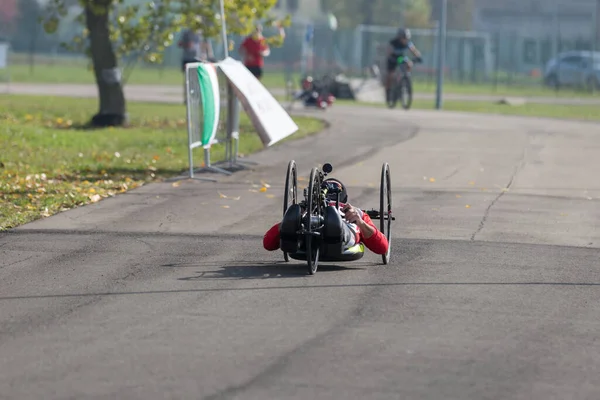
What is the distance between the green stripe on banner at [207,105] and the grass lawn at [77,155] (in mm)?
743

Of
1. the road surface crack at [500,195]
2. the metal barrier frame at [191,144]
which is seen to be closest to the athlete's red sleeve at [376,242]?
the road surface crack at [500,195]

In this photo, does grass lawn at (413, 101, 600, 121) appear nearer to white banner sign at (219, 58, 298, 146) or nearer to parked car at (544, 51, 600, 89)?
parked car at (544, 51, 600, 89)

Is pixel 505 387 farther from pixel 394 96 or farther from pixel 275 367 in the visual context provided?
pixel 394 96

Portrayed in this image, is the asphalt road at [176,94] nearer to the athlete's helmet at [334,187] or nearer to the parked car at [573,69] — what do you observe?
the parked car at [573,69]

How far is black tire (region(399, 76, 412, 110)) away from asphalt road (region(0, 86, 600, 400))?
14545 millimetres

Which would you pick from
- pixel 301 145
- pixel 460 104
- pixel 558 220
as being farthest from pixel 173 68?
pixel 558 220

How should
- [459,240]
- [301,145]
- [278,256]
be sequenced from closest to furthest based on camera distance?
[278,256], [459,240], [301,145]

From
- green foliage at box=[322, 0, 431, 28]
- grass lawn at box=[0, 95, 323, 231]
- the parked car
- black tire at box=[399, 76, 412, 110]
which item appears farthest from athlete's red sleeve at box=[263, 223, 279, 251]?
→ green foliage at box=[322, 0, 431, 28]

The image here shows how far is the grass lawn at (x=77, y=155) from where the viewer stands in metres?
14.4

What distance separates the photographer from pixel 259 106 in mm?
16922

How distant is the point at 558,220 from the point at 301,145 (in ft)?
27.2

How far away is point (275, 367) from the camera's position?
6.90 meters

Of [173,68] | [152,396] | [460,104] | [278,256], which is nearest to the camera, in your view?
[152,396]

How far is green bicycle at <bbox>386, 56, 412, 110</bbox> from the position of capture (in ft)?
98.1
